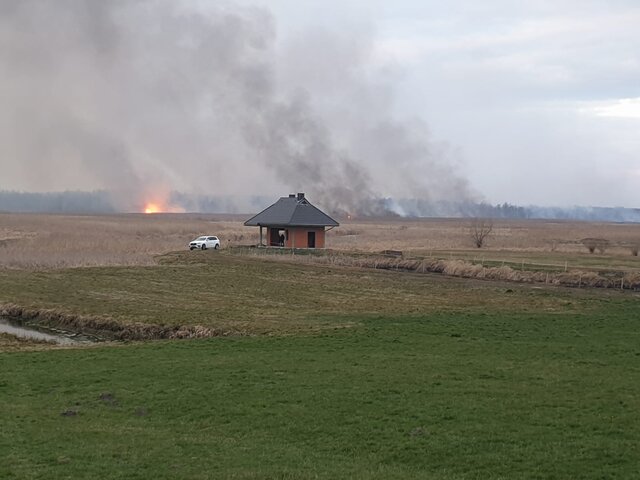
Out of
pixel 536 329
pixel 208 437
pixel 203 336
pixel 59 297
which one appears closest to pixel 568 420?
pixel 208 437

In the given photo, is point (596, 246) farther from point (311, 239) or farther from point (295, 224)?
point (295, 224)

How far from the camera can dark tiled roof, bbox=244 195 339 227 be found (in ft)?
226

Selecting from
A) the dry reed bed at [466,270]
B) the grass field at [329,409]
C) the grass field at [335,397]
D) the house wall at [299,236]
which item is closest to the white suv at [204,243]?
the house wall at [299,236]

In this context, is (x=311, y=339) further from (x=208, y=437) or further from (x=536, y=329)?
(x=208, y=437)

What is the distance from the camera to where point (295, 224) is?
68250 mm

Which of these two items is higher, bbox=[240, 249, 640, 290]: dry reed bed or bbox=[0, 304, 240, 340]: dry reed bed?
bbox=[240, 249, 640, 290]: dry reed bed

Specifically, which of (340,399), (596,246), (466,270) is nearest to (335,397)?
(340,399)

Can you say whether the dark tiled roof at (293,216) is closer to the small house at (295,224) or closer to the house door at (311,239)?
the small house at (295,224)

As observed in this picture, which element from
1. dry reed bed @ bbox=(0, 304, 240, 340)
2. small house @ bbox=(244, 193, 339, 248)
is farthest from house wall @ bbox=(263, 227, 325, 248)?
dry reed bed @ bbox=(0, 304, 240, 340)

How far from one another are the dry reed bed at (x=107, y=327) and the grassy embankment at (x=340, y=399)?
0.93 meters

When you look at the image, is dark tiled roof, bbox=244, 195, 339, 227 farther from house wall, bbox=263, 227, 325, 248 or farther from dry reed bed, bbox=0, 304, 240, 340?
dry reed bed, bbox=0, 304, 240, 340

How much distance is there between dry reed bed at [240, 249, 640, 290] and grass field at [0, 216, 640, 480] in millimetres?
12211

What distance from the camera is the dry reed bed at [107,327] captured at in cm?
2705

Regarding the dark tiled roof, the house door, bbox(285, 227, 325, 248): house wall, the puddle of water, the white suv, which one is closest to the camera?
the puddle of water
